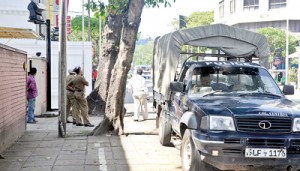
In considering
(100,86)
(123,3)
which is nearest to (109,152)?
(123,3)

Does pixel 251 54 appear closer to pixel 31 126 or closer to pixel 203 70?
pixel 203 70

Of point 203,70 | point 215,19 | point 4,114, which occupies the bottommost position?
point 4,114

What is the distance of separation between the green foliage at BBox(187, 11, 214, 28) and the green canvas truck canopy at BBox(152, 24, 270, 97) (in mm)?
56706

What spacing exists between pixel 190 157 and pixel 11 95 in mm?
5021

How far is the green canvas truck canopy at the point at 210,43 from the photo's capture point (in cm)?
916

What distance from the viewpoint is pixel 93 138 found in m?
10.3

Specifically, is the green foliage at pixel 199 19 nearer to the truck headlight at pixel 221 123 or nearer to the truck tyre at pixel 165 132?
the truck tyre at pixel 165 132

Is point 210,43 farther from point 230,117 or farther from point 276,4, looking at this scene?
point 276,4

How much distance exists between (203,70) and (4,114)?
4128 millimetres

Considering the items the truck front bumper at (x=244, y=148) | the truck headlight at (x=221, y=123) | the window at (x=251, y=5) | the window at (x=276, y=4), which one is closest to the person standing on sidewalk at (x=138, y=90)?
the truck headlight at (x=221, y=123)

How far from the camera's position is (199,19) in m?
68.3

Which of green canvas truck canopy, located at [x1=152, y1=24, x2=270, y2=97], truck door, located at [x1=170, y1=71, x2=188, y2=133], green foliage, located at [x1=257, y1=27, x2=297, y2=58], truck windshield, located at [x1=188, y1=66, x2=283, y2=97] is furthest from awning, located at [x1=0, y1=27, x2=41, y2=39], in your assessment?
green foliage, located at [x1=257, y1=27, x2=297, y2=58]

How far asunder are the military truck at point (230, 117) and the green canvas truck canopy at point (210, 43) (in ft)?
0.10

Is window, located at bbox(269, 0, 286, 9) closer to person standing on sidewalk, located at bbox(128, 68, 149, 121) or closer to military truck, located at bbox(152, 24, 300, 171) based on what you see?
person standing on sidewalk, located at bbox(128, 68, 149, 121)
